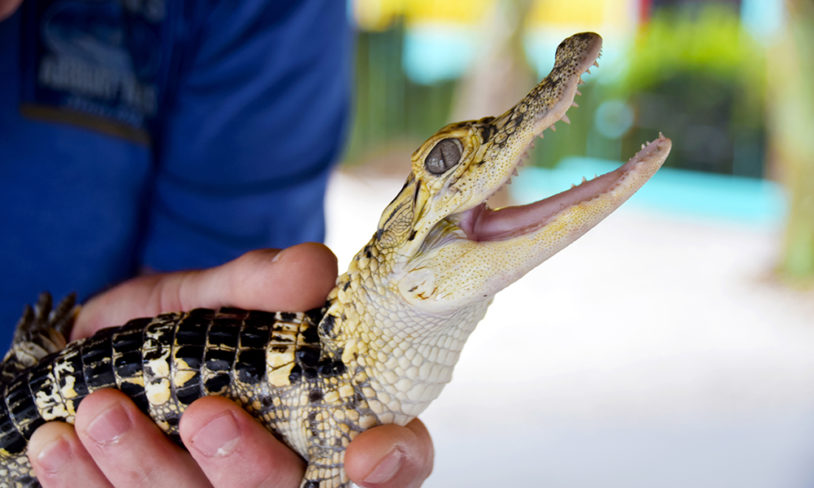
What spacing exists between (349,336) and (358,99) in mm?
8586

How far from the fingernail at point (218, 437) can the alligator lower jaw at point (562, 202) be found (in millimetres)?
377

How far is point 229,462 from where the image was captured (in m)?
0.96

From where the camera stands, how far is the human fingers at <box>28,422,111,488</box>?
995 millimetres

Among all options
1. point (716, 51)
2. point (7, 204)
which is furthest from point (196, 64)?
point (716, 51)

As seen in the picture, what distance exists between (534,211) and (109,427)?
1.94ft

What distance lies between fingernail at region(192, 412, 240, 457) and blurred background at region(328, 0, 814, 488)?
231 centimetres

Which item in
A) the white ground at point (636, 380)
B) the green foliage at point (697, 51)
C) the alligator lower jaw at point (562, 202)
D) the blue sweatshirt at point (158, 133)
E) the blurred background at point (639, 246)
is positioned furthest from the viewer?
the green foliage at point (697, 51)

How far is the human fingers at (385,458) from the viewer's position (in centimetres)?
94

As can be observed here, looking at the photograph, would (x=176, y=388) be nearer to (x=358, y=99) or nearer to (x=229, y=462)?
(x=229, y=462)

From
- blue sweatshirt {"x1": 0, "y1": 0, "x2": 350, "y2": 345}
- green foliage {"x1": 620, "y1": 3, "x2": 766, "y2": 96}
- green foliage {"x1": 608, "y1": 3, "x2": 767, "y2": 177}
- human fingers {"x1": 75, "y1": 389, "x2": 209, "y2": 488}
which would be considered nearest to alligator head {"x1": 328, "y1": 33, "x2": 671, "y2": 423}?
human fingers {"x1": 75, "y1": 389, "x2": 209, "y2": 488}

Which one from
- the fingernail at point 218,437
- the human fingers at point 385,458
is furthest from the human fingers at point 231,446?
the human fingers at point 385,458

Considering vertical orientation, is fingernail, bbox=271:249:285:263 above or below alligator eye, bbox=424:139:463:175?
below

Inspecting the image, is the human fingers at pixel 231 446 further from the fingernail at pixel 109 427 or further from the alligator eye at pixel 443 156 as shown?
the alligator eye at pixel 443 156

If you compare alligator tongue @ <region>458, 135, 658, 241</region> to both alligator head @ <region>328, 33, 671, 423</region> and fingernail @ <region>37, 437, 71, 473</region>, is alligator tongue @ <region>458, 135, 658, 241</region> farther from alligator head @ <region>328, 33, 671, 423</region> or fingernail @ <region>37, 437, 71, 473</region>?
fingernail @ <region>37, 437, 71, 473</region>
